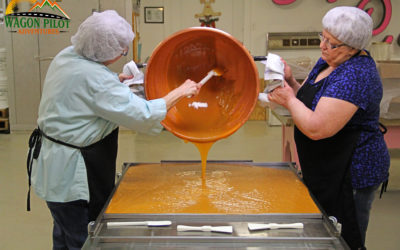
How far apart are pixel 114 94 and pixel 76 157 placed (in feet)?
0.94

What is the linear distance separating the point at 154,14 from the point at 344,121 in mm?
4849

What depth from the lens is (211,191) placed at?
60.2 inches

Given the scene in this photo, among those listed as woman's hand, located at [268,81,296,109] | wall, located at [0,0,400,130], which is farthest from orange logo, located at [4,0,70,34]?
woman's hand, located at [268,81,296,109]

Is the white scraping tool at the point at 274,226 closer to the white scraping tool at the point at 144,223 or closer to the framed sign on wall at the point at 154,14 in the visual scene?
the white scraping tool at the point at 144,223

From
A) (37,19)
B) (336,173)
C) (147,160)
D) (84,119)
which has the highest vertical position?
(37,19)

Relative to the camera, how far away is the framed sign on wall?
19.0 ft

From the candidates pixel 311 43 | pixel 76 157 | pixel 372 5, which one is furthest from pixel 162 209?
pixel 372 5

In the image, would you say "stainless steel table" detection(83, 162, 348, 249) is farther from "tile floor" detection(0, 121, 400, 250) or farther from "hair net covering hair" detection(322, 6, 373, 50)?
"tile floor" detection(0, 121, 400, 250)

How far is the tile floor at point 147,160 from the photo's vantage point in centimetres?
247

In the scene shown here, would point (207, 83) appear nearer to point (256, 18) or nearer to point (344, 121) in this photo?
point (344, 121)

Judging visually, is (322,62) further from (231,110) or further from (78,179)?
(78,179)

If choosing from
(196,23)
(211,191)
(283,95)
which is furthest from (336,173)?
(196,23)

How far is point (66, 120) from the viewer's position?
4.61 feet

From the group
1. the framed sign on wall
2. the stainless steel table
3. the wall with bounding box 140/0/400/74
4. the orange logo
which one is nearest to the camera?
the stainless steel table
